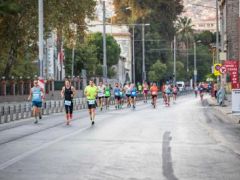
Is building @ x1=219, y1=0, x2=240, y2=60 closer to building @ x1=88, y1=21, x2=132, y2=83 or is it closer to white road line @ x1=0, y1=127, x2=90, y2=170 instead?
building @ x1=88, y1=21, x2=132, y2=83

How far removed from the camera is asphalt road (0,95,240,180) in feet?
37.8

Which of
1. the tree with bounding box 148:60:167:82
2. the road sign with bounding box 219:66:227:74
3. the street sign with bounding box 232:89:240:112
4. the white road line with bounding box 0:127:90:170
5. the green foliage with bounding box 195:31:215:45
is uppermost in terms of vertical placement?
the green foliage with bounding box 195:31:215:45

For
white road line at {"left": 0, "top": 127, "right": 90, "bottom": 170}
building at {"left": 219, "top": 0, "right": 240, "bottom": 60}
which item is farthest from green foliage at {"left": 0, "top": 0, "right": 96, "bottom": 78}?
white road line at {"left": 0, "top": 127, "right": 90, "bottom": 170}

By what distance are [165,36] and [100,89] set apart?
54.4 metres

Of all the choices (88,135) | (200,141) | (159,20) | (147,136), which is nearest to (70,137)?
(88,135)

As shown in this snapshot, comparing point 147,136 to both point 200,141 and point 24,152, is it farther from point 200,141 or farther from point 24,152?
point 24,152

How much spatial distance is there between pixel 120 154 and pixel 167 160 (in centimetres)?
137

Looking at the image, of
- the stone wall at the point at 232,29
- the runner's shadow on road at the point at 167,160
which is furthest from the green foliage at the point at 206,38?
the runner's shadow on road at the point at 167,160

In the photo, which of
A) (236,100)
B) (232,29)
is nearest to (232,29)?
(232,29)

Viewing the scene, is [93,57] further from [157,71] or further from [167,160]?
[167,160]

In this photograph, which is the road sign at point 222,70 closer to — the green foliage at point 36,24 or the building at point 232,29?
the green foliage at point 36,24

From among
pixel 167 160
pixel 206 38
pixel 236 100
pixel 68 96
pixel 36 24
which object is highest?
pixel 206 38

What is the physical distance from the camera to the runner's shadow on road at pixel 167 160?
11.4 m

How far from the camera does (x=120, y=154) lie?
47.9 feet
